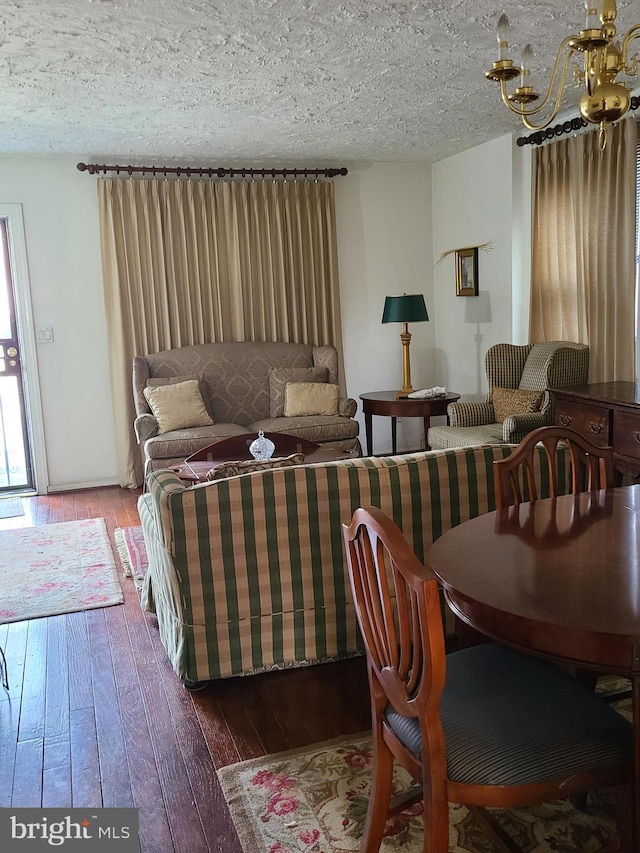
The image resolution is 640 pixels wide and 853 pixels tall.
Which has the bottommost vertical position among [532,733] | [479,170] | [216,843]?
[216,843]

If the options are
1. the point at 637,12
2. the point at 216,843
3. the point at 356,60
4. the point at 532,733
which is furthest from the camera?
the point at 356,60

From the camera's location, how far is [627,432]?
139 inches

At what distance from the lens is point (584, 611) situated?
4.54ft

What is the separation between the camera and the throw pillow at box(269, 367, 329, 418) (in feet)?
19.2

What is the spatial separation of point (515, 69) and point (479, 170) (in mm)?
4029

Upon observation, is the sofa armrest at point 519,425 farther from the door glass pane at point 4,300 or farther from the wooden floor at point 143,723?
the door glass pane at point 4,300

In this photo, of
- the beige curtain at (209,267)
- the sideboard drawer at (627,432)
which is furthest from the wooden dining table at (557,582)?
the beige curtain at (209,267)

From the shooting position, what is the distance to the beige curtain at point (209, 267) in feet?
19.0

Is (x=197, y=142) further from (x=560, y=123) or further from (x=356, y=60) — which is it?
(x=560, y=123)

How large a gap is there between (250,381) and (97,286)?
1.40 m

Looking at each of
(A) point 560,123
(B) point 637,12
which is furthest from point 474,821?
(A) point 560,123

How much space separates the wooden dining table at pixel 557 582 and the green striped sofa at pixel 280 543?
55 centimetres

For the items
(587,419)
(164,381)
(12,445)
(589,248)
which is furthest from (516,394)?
(12,445)

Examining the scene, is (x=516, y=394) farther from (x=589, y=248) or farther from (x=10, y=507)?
(x=10, y=507)
